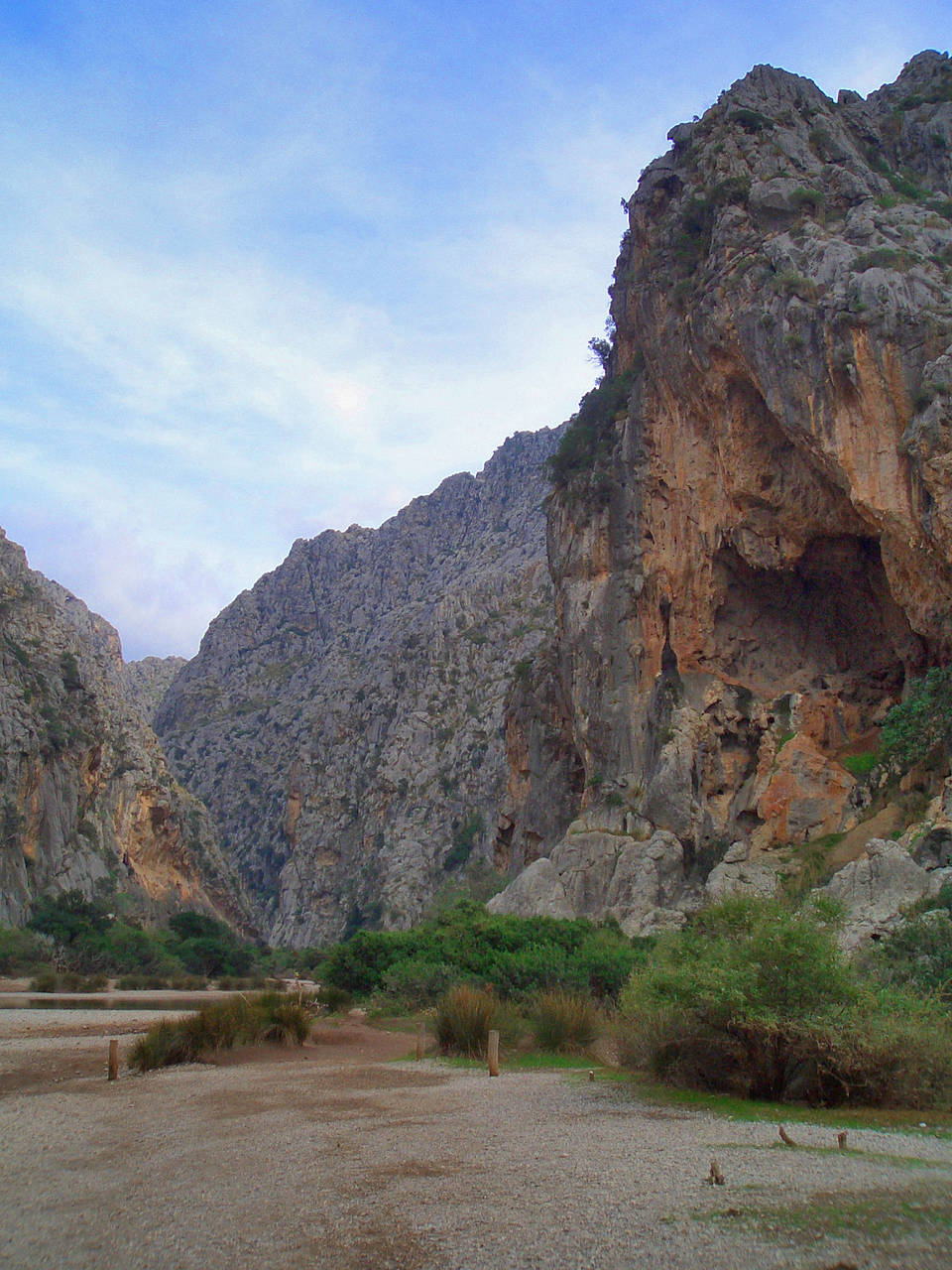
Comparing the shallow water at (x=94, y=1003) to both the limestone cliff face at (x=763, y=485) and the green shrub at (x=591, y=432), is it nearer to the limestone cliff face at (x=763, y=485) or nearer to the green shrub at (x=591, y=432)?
the limestone cliff face at (x=763, y=485)

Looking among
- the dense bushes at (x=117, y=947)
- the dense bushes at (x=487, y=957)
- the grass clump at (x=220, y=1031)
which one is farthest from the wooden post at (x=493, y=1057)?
the dense bushes at (x=117, y=947)

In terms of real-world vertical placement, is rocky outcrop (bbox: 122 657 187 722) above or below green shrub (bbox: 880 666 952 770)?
above

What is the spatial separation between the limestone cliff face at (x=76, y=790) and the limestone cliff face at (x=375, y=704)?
42.3ft

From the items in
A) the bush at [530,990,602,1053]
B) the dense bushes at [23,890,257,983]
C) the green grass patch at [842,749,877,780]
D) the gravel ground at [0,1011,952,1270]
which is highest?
the green grass patch at [842,749,877,780]

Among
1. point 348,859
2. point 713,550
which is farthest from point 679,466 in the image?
point 348,859

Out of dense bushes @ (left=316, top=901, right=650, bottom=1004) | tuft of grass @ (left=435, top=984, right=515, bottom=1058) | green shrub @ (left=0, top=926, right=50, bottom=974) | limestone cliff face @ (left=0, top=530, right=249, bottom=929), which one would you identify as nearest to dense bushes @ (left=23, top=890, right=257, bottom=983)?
green shrub @ (left=0, top=926, right=50, bottom=974)

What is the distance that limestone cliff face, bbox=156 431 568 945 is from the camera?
268 feet

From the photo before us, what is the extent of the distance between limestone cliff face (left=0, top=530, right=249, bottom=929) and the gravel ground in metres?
42.8

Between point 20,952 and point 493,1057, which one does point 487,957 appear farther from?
Result: point 20,952

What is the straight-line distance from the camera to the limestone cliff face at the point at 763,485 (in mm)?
28312

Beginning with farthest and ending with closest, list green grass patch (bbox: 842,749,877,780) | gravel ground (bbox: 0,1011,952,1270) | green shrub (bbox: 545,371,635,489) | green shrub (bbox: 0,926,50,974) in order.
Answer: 1. green shrub (bbox: 545,371,635,489)
2. green shrub (bbox: 0,926,50,974)
3. green grass patch (bbox: 842,749,877,780)
4. gravel ground (bbox: 0,1011,952,1270)

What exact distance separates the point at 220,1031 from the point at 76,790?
1950 inches

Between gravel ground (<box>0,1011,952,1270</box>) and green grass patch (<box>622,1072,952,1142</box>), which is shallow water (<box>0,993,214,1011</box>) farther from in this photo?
green grass patch (<box>622,1072,952,1142</box>)

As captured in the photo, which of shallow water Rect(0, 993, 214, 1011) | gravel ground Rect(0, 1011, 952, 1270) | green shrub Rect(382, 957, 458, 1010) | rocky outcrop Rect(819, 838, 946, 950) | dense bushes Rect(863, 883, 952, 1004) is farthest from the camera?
shallow water Rect(0, 993, 214, 1011)
